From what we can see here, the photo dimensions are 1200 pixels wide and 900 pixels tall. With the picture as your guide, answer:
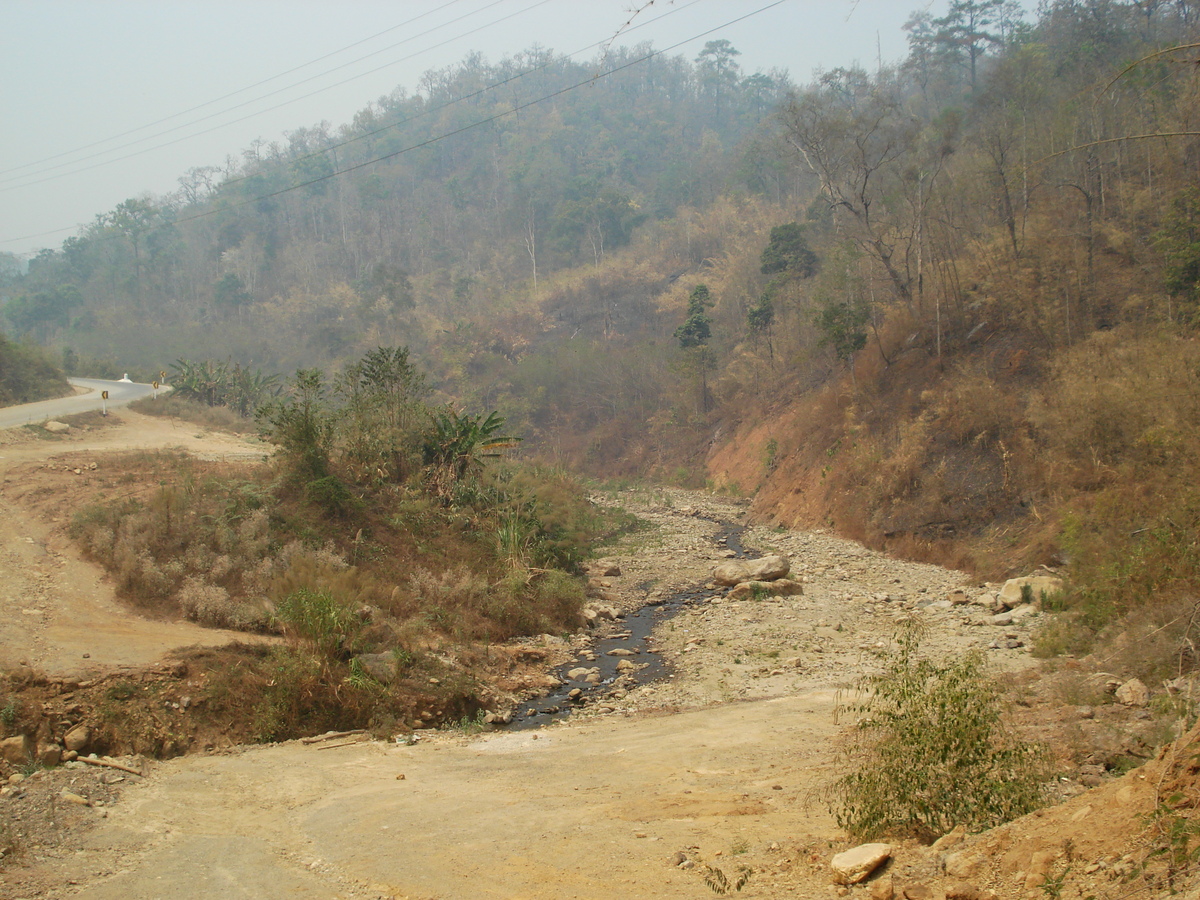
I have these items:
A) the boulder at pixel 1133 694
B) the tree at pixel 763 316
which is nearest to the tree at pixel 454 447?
the boulder at pixel 1133 694

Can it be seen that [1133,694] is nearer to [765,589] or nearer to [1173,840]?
[1173,840]

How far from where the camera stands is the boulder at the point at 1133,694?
22.3 feet

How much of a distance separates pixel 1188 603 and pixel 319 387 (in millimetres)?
15035

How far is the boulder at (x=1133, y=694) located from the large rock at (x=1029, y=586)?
19.1 ft

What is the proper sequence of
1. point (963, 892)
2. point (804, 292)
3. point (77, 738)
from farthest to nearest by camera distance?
point (804, 292) < point (77, 738) < point (963, 892)

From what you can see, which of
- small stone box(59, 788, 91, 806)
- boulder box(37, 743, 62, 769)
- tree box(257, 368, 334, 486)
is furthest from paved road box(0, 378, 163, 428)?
small stone box(59, 788, 91, 806)

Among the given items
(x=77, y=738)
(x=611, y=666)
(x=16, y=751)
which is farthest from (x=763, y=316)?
(x=16, y=751)

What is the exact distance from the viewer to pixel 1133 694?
691 centimetres

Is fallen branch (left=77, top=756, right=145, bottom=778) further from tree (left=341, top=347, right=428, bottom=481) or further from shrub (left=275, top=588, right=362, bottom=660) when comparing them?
tree (left=341, top=347, right=428, bottom=481)

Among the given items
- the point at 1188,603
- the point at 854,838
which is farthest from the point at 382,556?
the point at 1188,603

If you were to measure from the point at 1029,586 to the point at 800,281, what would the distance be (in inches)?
1057

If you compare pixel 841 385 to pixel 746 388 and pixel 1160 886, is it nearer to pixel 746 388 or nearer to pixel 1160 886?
pixel 746 388

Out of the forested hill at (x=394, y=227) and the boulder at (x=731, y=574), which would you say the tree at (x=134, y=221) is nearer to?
the forested hill at (x=394, y=227)

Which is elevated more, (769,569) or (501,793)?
(501,793)
